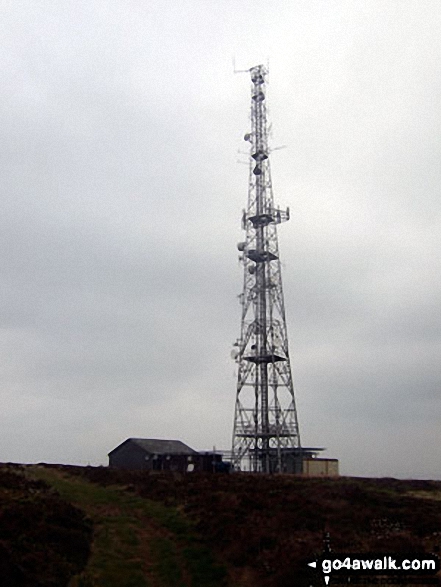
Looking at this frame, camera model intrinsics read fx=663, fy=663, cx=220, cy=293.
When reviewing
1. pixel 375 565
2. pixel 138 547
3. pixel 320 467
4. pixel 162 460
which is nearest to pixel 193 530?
pixel 138 547

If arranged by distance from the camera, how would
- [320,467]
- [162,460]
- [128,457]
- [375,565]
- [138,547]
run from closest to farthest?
[375,565] → [138,547] → [162,460] → [320,467] → [128,457]

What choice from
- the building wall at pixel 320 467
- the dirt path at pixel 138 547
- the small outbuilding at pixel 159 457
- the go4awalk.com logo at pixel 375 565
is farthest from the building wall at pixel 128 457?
the go4awalk.com logo at pixel 375 565

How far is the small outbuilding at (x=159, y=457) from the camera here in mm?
58688

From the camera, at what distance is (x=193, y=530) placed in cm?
2888

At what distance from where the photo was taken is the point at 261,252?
6178 centimetres

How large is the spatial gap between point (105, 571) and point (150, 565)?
1.82 metres

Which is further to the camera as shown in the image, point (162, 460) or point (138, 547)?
point (162, 460)

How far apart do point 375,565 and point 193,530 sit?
10.4 m

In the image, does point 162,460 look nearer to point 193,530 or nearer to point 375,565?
point 193,530

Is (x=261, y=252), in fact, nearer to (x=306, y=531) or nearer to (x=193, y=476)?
(x=193, y=476)

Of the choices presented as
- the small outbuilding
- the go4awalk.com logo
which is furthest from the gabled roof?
the go4awalk.com logo

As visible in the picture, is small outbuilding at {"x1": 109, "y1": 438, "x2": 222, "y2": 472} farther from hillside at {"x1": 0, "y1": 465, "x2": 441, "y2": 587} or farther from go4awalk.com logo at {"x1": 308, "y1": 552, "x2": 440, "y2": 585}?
go4awalk.com logo at {"x1": 308, "y1": 552, "x2": 440, "y2": 585}

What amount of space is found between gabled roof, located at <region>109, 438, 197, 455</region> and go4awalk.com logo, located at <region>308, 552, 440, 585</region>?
132 feet

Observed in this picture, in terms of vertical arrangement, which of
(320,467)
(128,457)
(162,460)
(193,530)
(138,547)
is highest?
(128,457)
